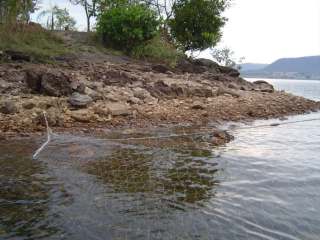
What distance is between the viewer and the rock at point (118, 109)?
12055mm

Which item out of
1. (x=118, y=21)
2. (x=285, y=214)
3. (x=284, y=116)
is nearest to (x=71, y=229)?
(x=285, y=214)

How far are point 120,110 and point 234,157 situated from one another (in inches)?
173

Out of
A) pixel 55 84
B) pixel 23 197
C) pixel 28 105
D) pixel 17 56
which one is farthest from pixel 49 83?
pixel 23 197

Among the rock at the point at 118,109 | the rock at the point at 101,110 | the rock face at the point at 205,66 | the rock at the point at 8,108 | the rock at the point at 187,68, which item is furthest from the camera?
the rock face at the point at 205,66

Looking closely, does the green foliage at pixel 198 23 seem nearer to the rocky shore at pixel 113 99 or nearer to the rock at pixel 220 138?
the rocky shore at pixel 113 99

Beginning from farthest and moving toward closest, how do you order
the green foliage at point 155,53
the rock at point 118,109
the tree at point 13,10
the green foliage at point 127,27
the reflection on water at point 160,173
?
the green foliage at point 155,53, the green foliage at point 127,27, the tree at point 13,10, the rock at point 118,109, the reflection on water at point 160,173

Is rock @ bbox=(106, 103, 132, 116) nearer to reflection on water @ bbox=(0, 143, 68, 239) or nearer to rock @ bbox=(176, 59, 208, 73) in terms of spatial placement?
reflection on water @ bbox=(0, 143, 68, 239)

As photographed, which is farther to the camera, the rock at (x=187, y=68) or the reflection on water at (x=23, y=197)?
the rock at (x=187, y=68)

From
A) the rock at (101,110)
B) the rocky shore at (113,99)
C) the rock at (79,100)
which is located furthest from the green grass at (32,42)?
the rock at (101,110)

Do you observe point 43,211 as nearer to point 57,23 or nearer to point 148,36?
point 148,36

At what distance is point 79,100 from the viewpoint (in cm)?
1200

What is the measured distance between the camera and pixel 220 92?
17.6m

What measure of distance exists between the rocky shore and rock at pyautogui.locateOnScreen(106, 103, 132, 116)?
3 cm

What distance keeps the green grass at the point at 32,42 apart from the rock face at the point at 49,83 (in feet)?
12.8
